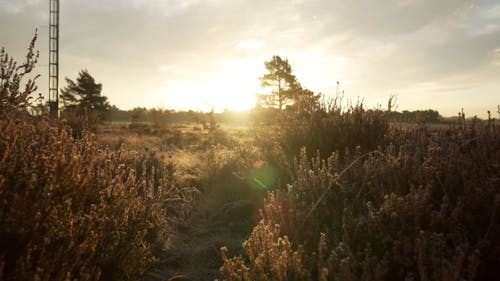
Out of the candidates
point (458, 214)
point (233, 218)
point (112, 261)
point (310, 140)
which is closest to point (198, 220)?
point (233, 218)

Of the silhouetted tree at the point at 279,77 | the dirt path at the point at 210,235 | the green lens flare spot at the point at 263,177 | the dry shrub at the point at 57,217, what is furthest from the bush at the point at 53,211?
the silhouetted tree at the point at 279,77

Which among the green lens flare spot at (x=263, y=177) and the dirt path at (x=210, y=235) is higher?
the green lens flare spot at (x=263, y=177)

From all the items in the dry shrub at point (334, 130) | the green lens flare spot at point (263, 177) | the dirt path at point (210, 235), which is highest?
the dry shrub at point (334, 130)

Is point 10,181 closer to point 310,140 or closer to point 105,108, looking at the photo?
point 310,140

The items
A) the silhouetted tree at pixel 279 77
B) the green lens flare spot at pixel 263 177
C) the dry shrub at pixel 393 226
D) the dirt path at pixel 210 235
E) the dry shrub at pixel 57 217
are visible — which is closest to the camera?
the dry shrub at pixel 57 217

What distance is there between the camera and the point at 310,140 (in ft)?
22.0

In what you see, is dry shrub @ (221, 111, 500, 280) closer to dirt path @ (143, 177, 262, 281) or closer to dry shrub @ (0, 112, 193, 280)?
dirt path @ (143, 177, 262, 281)

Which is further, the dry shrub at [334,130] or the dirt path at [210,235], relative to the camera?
the dry shrub at [334,130]

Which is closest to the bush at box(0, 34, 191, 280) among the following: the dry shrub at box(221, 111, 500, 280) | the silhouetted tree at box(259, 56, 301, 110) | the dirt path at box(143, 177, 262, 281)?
the dirt path at box(143, 177, 262, 281)

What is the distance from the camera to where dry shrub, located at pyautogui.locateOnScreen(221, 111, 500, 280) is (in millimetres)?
2537

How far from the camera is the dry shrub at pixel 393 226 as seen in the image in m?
2.54

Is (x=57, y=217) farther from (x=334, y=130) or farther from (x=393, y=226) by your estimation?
(x=334, y=130)

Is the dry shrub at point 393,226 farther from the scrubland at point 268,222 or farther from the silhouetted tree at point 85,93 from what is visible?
the silhouetted tree at point 85,93

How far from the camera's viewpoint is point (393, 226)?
2867 mm
